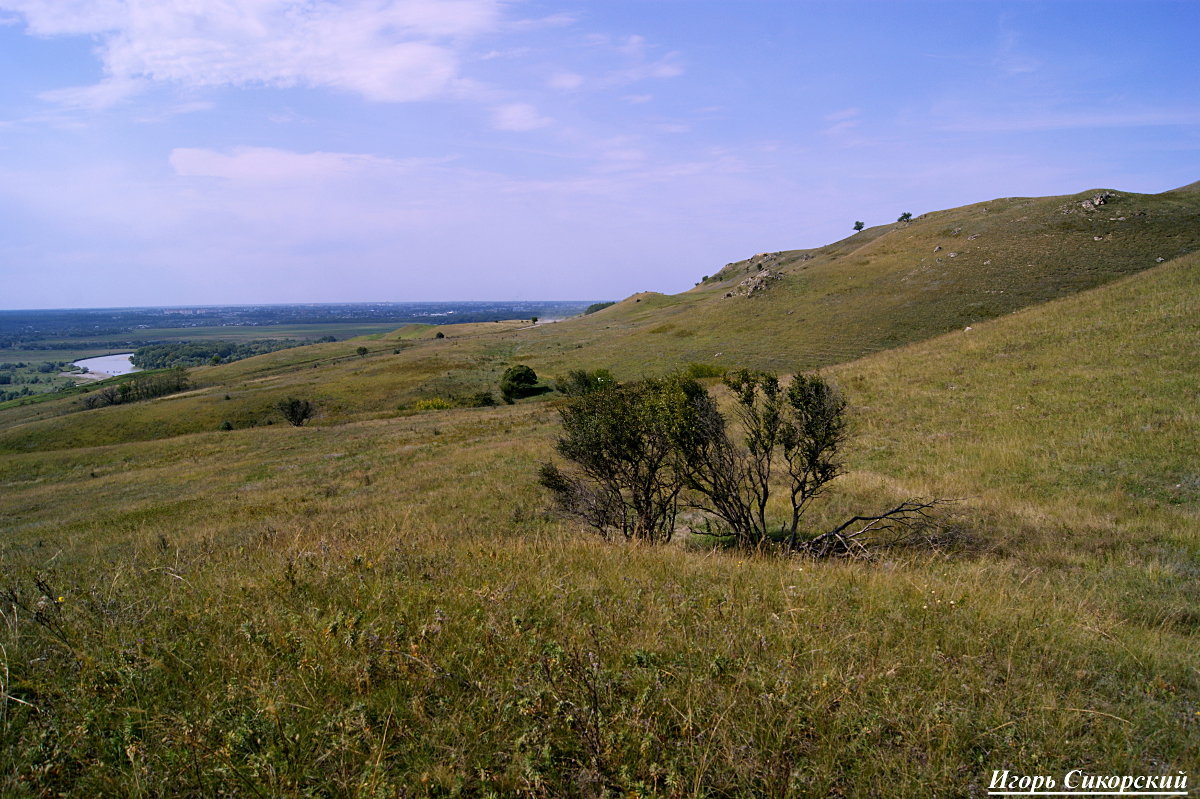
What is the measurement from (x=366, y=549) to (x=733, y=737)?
4.28 meters

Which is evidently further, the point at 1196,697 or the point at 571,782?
the point at 1196,697

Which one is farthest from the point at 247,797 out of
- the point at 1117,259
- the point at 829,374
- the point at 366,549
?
the point at 1117,259

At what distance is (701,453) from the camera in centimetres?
1021

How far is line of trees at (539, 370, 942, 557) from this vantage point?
10.1 m

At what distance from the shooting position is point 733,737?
2695 mm

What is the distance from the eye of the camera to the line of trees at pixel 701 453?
33.2 feet

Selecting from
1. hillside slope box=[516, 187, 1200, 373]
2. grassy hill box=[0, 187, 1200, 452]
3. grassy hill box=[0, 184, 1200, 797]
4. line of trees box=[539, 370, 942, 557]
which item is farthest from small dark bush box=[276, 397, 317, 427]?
line of trees box=[539, 370, 942, 557]

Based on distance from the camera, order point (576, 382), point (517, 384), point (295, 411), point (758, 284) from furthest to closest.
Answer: point (758, 284) → point (517, 384) → point (295, 411) → point (576, 382)

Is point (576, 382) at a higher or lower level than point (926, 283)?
lower

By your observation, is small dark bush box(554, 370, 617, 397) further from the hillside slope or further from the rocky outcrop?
the rocky outcrop

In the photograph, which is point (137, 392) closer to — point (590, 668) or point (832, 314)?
point (832, 314)

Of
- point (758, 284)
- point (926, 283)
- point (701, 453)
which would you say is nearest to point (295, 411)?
point (701, 453)

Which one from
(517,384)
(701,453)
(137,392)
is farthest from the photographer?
(137,392)

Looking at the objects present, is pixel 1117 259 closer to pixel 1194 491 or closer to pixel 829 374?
pixel 829 374
